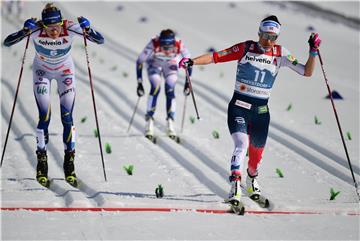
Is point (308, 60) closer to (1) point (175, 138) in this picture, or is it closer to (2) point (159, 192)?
(2) point (159, 192)

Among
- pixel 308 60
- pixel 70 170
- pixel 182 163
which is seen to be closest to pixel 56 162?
pixel 70 170

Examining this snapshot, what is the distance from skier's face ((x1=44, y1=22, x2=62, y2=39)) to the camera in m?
8.12

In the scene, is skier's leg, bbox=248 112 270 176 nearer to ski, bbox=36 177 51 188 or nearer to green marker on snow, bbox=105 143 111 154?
ski, bbox=36 177 51 188

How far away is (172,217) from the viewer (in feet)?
23.5

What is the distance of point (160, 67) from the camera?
474 inches

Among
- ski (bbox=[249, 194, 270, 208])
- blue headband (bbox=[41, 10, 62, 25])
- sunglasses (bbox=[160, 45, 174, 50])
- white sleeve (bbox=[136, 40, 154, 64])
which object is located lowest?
ski (bbox=[249, 194, 270, 208])

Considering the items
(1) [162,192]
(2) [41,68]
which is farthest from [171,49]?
(1) [162,192]

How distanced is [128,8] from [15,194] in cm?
2620

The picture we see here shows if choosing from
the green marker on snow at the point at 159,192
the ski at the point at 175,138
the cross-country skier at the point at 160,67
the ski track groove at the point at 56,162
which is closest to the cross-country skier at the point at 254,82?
the green marker on snow at the point at 159,192

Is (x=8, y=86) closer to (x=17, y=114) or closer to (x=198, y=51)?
(x=17, y=114)

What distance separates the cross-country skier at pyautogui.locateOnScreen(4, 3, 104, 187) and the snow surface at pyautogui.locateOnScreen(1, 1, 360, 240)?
44 centimetres

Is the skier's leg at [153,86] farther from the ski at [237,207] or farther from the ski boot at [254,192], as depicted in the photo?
the ski at [237,207]

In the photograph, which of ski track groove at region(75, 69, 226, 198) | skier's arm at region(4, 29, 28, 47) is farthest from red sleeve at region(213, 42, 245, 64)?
skier's arm at region(4, 29, 28, 47)

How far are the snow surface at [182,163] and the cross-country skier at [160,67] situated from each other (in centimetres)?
45
